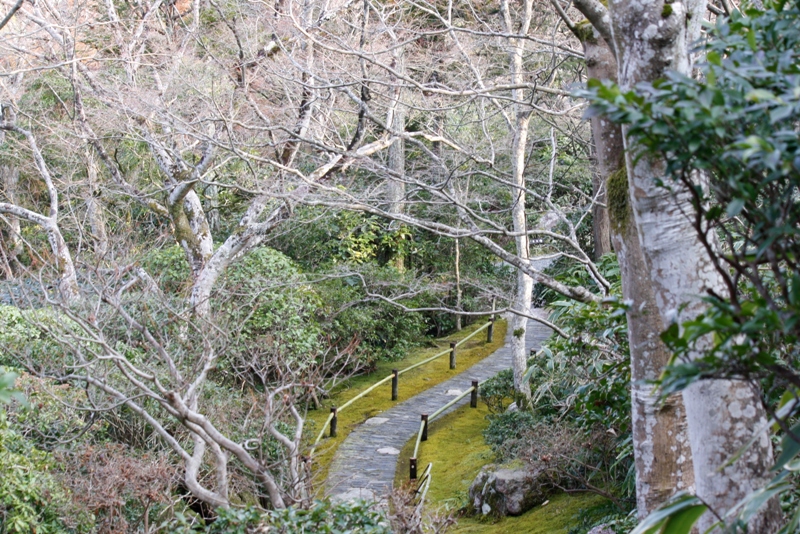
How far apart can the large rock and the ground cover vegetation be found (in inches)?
11.3

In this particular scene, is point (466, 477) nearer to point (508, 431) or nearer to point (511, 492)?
point (508, 431)

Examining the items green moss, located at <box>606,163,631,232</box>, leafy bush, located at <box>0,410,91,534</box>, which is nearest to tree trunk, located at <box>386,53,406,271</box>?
leafy bush, located at <box>0,410,91,534</box>

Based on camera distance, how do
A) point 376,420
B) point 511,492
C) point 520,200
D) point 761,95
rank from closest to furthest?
point 761,95
point 511,492
point 520,200
point 376,420

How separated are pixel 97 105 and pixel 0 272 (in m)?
2.93

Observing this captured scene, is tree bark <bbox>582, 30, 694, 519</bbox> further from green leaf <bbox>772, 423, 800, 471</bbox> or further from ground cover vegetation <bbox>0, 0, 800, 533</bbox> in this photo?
green leaf <bbox>772, 423, 800, 471</bbox>

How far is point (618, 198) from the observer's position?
2967 millimetres

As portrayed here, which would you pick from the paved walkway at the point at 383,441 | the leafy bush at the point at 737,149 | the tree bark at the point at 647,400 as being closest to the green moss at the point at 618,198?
the tree bark at the point at 647,400

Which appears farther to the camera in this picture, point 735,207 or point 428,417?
point 428,417

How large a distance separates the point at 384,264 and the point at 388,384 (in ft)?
10.8

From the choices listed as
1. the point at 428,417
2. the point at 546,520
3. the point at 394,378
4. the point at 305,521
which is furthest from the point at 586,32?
the point at 394,378

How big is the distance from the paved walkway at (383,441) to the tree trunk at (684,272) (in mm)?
4448

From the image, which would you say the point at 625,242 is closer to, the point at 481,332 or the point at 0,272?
the point at 0,272

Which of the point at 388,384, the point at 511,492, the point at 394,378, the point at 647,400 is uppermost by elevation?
the point at 647,400

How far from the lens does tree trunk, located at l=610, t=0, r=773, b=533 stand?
7.14 feet
